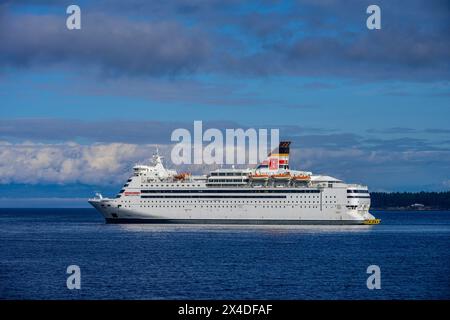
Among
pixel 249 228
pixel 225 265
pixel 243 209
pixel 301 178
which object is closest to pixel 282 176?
Result: pixel 301 178

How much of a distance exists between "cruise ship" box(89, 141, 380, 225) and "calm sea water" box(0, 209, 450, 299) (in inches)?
411

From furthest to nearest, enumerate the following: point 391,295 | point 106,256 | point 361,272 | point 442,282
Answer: point 106,256
point 361,272
point 442,282
point 391,295

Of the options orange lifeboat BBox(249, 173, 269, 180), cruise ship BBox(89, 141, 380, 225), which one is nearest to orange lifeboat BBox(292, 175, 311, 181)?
cruise ship BBox(89, 141, 380, 225)

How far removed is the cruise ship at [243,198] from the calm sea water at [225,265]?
10.4 metres

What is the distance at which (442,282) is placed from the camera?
41.6 m

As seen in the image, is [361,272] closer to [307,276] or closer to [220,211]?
[307,276]

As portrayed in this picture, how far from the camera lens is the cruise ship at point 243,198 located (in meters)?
87.0

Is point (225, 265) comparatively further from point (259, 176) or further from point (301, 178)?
point (259, 176)

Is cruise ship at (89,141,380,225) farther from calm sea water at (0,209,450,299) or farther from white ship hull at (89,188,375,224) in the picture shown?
calm sea water at (0,209,450,299)

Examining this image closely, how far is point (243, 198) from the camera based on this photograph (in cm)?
8944

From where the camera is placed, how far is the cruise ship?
87000mm

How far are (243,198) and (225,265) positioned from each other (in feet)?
136
